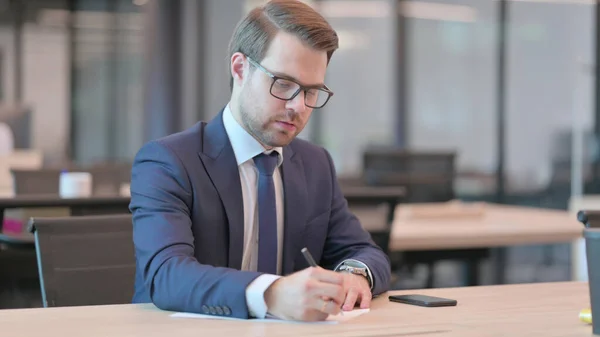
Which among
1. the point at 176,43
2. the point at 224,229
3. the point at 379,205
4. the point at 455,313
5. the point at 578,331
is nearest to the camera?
the point at 578,331

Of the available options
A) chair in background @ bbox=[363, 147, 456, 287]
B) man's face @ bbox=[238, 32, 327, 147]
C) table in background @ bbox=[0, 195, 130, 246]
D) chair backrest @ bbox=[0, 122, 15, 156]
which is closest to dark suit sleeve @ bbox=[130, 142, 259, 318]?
man's face @ bbox=[238, 32, 327, 147]

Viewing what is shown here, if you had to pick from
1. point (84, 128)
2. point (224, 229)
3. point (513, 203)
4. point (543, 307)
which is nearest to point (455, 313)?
point (543, 307)

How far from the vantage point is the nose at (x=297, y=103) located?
208 centimetres

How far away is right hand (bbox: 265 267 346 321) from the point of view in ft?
5.58

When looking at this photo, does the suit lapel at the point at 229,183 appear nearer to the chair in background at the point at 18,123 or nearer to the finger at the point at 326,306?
the finger at the point at 326,306

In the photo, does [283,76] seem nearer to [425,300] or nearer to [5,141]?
[425,300]

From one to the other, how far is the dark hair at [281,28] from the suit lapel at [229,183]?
25 cm

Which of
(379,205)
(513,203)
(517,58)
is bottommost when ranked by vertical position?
(513,203)

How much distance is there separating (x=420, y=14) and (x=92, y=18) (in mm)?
4924

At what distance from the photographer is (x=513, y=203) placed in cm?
909

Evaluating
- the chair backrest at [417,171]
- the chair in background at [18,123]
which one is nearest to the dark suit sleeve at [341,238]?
the chair backrest at [417,171]

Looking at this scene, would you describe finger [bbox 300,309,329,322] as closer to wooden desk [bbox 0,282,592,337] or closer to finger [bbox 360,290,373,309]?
wooden desk [bbox 0,282,592,337]

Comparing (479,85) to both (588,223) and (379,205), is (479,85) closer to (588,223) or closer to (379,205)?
(379,205)

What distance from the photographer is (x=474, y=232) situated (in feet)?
14.1
